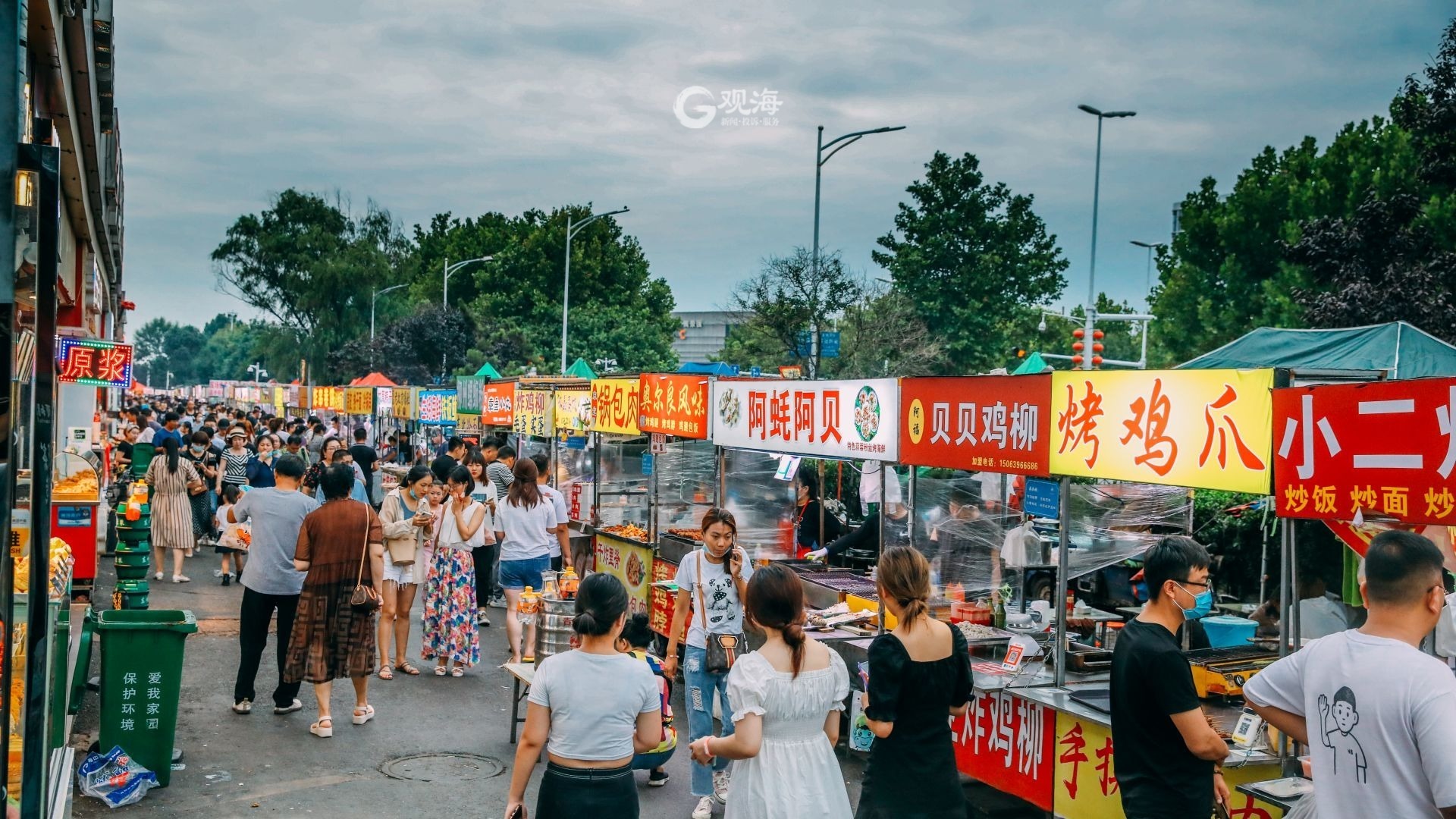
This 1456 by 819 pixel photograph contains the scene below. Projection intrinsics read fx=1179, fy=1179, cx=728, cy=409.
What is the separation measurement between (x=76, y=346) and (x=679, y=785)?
37.4 ft

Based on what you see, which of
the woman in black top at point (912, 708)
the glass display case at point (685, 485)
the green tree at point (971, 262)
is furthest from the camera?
the green tree at point (971, 262)

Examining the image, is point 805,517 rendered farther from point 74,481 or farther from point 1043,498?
point 74,481

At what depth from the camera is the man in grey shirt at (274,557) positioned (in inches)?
328

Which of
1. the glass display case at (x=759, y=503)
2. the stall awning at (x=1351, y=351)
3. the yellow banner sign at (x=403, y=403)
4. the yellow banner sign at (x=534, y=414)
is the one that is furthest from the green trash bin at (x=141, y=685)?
the yellow banner sign at (x=403, y=403)

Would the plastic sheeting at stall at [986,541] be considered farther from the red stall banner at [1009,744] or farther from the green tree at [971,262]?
the green tree at [971,262]

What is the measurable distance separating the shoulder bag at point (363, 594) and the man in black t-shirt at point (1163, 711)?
554 centimetres

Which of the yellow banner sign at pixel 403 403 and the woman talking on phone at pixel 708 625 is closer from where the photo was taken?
the woman talking on phone at pixel 708 625

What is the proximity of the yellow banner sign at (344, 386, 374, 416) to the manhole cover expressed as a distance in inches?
1092

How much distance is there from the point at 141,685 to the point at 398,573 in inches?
127

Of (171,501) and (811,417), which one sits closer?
(811,417)

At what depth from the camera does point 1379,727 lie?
333 cm

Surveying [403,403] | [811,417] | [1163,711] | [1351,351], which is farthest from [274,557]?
[403,403]

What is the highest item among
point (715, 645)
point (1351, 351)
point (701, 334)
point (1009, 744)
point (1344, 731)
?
point (701, 334)

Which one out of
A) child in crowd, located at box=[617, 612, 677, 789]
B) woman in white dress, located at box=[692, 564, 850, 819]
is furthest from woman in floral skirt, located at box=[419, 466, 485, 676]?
woman in white dress, located at box=[692, 564, 850, 819]
